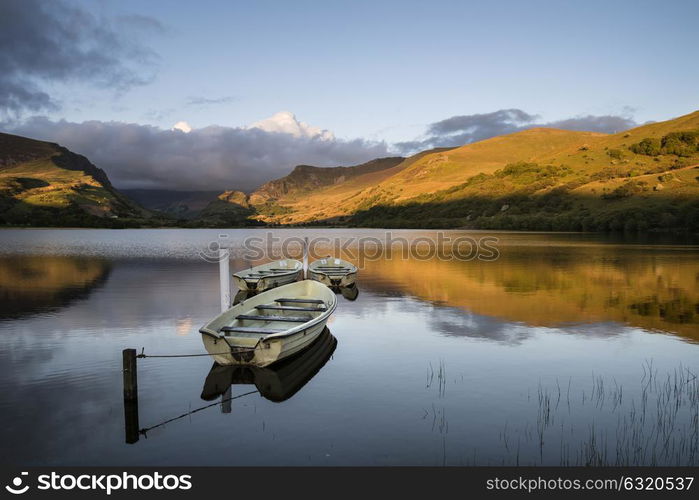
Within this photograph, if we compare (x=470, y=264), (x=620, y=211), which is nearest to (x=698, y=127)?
(x=620, y=211)

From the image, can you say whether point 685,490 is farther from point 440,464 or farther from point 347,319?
point 347,319

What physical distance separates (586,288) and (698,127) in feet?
637

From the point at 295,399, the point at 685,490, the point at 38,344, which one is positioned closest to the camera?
the point at 685,490

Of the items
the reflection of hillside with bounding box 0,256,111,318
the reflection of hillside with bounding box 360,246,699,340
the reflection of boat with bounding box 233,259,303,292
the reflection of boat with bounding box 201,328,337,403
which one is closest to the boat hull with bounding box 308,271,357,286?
the reflection of hillside with bounding box 360,246,699,340

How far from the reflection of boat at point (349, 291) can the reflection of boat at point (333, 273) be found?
420 mm

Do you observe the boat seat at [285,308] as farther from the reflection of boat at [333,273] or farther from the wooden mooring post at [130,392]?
the reflection of boat at [333,273]

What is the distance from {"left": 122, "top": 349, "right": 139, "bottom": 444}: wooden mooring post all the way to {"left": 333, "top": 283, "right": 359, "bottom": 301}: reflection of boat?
20278 mm

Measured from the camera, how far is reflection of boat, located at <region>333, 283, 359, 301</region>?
32.0m

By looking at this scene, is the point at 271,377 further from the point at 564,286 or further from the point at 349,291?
the point at 564,286

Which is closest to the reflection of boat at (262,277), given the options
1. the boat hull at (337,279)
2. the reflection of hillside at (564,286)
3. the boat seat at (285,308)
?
the boat hull at (337,279)

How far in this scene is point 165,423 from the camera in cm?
1096

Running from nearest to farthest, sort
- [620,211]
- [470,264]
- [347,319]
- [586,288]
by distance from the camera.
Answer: [347,319]
[586,288]
[470,264]
[620,211]

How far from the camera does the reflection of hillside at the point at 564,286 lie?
2434cm

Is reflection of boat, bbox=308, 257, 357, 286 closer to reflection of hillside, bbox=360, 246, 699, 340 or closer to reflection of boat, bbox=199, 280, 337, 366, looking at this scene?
reflection of hillside, bbox=360, 246, 699, 340
